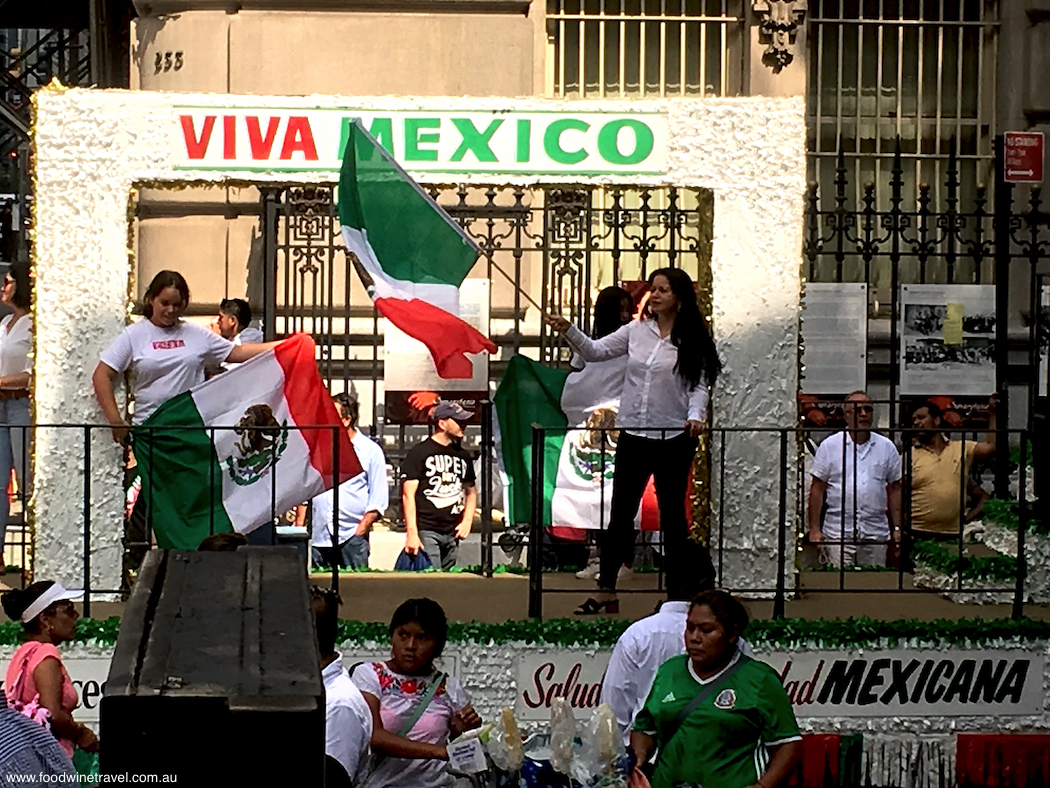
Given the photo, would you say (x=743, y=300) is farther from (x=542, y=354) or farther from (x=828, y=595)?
(x=542, y=354)

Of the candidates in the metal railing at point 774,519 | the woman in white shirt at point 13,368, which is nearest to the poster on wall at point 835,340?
the metal railing at point 774,519

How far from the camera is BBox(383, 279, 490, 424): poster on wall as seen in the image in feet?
39.6

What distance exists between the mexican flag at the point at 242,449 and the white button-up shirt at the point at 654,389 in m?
1.33

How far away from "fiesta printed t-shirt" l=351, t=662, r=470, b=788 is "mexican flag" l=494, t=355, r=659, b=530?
325 centimetres

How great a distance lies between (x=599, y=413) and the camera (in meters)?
9.59

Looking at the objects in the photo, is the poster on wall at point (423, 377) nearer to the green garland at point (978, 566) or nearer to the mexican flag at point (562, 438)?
the mexican flag at point (562, 438)

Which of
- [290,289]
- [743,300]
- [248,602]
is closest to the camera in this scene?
[248,602]

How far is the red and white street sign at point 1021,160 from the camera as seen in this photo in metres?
13.2

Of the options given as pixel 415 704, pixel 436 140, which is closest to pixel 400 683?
A: pixel 415 704

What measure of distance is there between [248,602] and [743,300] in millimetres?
6685

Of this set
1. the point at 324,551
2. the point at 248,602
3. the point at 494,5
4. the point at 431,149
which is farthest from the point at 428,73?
the point at 248,602

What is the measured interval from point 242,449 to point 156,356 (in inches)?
23.8

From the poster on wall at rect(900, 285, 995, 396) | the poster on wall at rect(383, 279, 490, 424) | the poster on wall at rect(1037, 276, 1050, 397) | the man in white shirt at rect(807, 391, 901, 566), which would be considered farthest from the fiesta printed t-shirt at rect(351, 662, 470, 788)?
the poster on wall at rect(900, 285, 995, 396)

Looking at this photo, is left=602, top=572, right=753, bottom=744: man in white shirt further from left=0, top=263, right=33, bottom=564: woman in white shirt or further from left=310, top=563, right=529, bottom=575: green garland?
left=0, top=263, right=33, bottom=564: woman in white shirt
